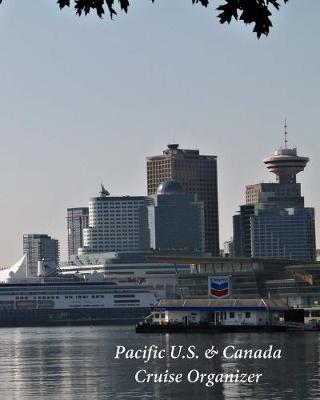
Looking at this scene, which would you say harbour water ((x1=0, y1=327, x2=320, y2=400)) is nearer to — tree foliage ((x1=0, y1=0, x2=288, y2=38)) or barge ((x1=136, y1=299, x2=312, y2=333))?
tree foliage ((x1=0, y1=0, x2=288, y2=38))

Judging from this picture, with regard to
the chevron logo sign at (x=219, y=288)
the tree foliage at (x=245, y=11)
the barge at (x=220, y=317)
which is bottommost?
the barge at (x=220, y=317)

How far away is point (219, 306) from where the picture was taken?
145125mm

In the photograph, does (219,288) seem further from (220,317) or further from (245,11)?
(245,11)

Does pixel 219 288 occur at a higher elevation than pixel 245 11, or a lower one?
lower

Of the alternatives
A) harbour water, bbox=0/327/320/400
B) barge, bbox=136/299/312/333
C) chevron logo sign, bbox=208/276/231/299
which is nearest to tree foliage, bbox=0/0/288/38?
harbour water, bbox=0/327/320/400

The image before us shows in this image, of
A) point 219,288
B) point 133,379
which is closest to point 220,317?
point 219,288

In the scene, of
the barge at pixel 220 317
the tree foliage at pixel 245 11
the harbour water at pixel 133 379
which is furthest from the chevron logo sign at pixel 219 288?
the tree foliage at pixel 245 11

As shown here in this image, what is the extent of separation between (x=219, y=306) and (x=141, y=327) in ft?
38.5

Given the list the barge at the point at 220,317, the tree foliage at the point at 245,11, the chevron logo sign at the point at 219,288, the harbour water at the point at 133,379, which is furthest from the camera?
the chevron logo sign at the point at 219,288

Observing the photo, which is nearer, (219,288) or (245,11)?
(245,11)

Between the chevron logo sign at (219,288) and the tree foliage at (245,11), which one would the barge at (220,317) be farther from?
the tree foliage at (245,11)

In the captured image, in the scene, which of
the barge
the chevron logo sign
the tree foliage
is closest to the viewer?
the tree foliage

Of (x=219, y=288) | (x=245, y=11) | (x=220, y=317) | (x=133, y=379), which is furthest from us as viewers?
(x=219, y=288)

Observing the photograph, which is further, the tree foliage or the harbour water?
the harbour water
